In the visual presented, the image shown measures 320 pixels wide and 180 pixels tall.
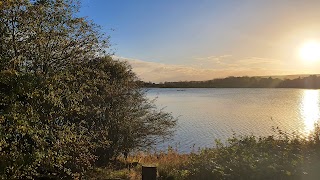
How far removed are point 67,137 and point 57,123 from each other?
657mm

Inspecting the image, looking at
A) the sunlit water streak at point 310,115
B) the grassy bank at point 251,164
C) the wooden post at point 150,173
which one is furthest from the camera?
the sunlit water streak at point 310,115

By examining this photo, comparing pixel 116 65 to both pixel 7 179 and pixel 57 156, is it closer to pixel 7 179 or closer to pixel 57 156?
pixel 57 156

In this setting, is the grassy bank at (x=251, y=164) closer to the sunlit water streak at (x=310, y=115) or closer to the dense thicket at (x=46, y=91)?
the dense thicket at (x=46, y=91)

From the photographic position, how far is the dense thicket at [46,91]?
17.7ft

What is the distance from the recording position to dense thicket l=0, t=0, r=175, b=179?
17.7 feet

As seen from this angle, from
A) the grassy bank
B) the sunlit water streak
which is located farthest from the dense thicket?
the sunlit water streak

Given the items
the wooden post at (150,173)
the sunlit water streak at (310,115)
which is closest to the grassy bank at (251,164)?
the wooden post at (150,173)

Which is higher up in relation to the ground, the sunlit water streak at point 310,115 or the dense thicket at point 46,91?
the dense thicket at point 46,91

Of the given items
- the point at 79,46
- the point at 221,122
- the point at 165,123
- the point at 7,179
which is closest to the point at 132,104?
the point at 165,123

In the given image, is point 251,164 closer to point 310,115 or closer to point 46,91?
point 46,91

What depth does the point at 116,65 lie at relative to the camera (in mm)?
10984

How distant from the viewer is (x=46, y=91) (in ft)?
19.6

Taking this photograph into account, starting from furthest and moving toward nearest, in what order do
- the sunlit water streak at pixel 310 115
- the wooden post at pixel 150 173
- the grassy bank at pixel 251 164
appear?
the sunlit water streak at pixel 310 115
the grassy bank at pixel 251 164
the wooden post at pixel 150 173

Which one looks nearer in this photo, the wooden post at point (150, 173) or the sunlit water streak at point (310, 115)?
the wooden post at point (150, 173)
